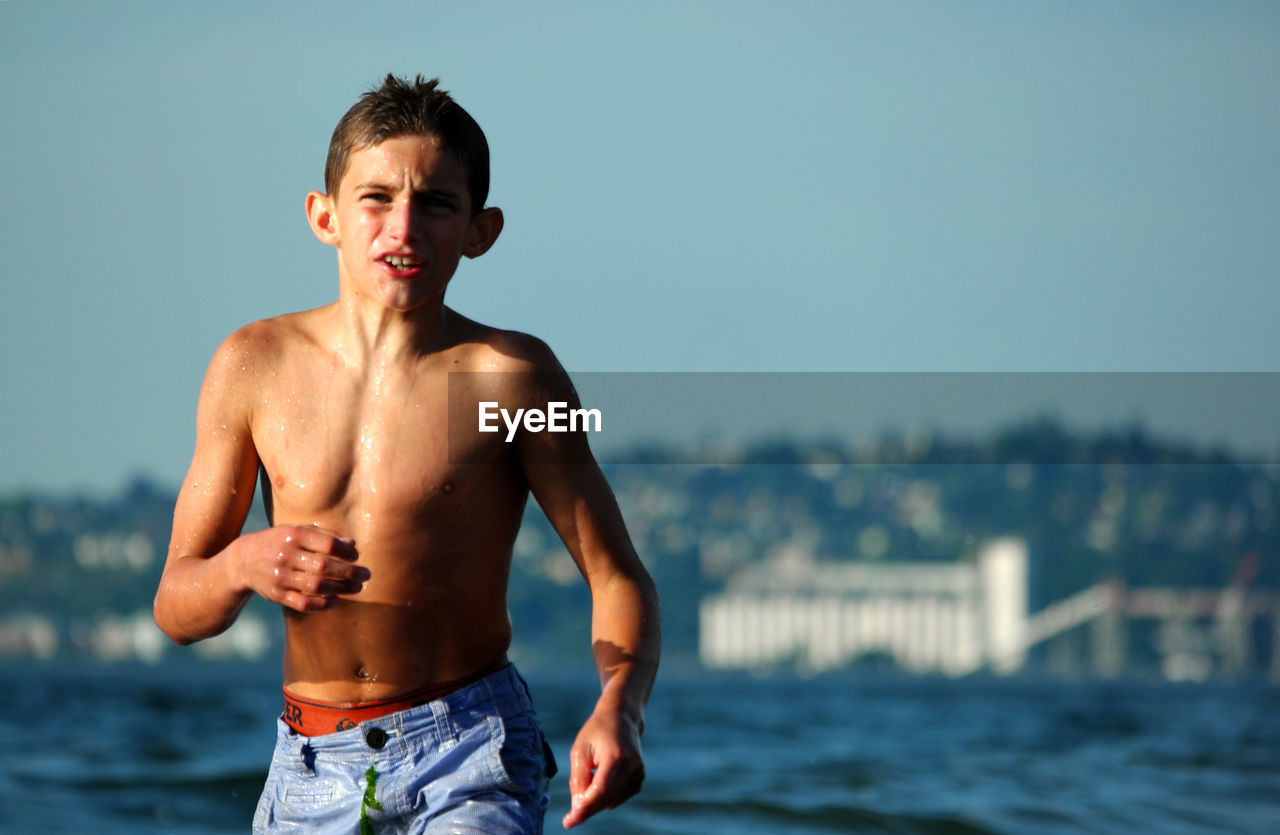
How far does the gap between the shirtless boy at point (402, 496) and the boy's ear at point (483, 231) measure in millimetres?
13

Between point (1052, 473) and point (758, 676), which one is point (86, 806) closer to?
point (758, 676)

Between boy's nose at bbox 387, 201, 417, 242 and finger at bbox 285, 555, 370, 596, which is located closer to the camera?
finger at bbox 285, 555, 370, 596

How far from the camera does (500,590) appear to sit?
2.74 meters

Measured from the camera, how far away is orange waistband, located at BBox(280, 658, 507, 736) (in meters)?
2.65

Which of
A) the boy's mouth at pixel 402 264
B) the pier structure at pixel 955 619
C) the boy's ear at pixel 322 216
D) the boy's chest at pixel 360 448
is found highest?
the boy's ear at pixel 322 216

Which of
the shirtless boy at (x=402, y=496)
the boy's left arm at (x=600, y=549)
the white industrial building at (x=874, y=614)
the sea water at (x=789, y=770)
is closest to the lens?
the boy's left arm at (x=600, y=549)

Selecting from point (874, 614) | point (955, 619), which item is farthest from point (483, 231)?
point (874, 614)

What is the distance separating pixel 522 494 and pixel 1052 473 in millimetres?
97213

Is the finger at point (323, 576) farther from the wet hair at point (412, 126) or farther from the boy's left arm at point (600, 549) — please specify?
the wet hair at point (412, 126)

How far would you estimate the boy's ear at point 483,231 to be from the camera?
2.78 meters

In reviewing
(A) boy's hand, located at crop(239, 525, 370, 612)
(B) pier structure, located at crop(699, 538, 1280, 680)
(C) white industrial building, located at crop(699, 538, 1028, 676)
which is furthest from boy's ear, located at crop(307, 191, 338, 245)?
(C) white industrial building, located at crop(699, 538, 1028, 676)

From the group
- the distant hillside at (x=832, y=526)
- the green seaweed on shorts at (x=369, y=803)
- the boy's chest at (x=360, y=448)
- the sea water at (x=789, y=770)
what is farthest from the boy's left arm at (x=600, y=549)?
A: the distant hillside at (x=832, y=526)

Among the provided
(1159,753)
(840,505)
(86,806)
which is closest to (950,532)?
(840,505)

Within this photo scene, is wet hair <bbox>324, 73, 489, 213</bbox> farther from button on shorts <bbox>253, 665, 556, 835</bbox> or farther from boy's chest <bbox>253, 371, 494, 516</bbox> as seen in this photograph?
button on shorts <bbox>253, 665, 556, 835</bbox>
